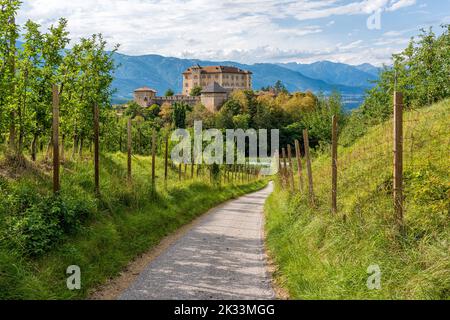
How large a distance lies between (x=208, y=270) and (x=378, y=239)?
11.5 feet

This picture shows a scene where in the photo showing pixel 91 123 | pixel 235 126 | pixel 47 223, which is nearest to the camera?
pixel 47 223

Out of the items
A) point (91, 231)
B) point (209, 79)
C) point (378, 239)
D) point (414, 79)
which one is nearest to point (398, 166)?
point (378, 239)

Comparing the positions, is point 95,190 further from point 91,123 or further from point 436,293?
point 436,293

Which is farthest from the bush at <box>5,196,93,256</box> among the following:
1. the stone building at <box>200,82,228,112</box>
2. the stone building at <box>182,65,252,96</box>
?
the stone building at <box>182,65,252,96</box>

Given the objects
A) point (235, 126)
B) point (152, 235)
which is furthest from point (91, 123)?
point (235, 126)

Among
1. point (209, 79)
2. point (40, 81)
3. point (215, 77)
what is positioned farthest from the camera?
point (209, 79)

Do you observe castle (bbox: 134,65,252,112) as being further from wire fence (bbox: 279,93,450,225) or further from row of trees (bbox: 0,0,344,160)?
wire fence (bbox: 279,93,450,225)

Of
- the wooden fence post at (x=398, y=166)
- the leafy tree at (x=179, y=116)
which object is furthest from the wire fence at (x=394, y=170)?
the leafy tree at (x=179, y=116)

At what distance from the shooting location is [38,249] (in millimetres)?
7434

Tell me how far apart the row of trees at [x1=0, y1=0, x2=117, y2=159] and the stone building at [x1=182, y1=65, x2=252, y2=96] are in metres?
153

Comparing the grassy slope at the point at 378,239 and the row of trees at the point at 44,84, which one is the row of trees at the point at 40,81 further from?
the grassy slope at the point at 378,239

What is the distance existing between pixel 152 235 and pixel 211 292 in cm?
507

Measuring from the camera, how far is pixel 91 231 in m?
9.43

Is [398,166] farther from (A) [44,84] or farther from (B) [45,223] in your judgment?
(A) [44,84]
